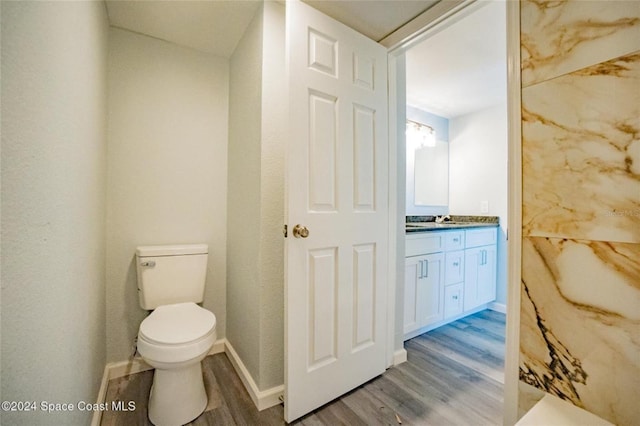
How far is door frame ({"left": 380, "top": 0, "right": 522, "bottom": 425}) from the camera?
0.86m

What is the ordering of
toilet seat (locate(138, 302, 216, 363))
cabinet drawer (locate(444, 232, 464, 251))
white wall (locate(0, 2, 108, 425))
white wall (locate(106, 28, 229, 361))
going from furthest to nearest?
cabinet drawer (locate(444, 232, 464, 251))
white wall (locate(106, 28, 229, 361))
toilet seat (locate(138, 302, 216, 363))
white wall (locate(0, 2, 108, 425))

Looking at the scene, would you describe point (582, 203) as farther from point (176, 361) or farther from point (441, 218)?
point (441, 218)

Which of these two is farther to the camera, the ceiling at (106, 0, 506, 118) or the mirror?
the mirror

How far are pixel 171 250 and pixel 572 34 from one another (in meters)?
2.05

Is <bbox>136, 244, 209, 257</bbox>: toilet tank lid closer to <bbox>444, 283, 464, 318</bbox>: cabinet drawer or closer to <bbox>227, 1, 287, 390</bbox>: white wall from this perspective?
<bbox>227, 1, 287, 390</bbox>: white wall

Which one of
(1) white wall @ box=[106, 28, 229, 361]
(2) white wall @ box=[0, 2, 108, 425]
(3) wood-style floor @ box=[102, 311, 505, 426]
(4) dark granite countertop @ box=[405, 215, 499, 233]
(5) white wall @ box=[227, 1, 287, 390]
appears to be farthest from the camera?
(4) dark granite countertop @ box=[405, 215, 499, 233]

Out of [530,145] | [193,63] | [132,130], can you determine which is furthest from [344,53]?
[132,130]

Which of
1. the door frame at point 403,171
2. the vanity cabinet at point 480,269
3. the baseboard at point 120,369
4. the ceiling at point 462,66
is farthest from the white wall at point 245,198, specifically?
the vanity cabinet at point 480,269

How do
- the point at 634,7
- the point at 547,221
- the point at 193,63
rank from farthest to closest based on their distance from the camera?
the point at 193,63 → the point at 547,221 → the point at 634,7

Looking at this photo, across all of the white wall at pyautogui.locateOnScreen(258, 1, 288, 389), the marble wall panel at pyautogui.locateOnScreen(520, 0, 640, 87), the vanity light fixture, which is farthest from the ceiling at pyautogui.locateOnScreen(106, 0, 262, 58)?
the vanity light fixture

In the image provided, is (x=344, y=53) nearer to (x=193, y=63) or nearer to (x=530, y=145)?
(x=530, y=145)

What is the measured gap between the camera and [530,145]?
0.84 metres

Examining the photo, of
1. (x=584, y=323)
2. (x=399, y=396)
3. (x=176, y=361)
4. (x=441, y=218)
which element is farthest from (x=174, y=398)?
(x=441, y=218)

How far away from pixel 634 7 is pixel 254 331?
1.85 m
